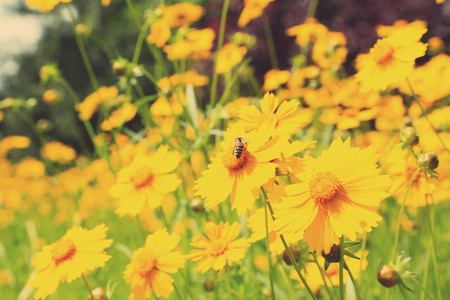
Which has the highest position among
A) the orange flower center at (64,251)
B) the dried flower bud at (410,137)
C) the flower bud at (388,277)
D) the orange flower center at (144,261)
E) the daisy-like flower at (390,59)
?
the daisy-like flower at (390,59)

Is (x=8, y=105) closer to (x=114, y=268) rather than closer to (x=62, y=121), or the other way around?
(x=114, y=268)

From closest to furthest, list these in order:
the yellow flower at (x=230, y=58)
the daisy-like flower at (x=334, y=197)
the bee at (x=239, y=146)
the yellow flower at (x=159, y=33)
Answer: the daisy-like flower at (x=334, y=197), the bee at (x=239, y=146), the yellow flower at (x=159, y=33), the yellow flower at (x=230, y=58)

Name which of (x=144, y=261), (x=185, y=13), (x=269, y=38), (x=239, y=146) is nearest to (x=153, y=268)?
(x=144, y=261)

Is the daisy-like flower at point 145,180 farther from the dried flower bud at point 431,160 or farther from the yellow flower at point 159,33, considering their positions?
the yellow flower at point 159,33

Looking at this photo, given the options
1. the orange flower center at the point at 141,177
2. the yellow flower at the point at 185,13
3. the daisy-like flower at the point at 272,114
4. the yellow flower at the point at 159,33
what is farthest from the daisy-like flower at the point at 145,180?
the yellow flower at the point at 185,13

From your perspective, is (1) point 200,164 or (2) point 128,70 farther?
(1) point 200,164

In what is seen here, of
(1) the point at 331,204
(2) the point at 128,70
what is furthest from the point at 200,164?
(1) the point at 331,204

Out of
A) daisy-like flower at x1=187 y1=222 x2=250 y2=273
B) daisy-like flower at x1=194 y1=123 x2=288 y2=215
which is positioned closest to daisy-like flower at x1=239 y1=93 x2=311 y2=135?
daisy-like flower at x1=194 y1=123 x2=288 y2=215

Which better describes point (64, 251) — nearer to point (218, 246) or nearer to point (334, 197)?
point (218, 246)
